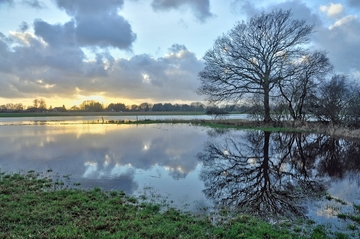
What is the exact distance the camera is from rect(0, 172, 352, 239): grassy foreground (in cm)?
445

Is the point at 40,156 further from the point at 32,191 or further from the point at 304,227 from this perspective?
the point at 304,227

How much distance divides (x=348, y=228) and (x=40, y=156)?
13.0m

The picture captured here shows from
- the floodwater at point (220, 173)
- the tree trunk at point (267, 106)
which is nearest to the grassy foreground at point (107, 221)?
the floodwater at point (220, 173)

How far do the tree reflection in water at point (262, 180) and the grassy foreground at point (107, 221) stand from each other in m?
1.09

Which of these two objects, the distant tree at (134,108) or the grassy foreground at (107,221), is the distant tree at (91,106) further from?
the grassy foreground at (107,221)

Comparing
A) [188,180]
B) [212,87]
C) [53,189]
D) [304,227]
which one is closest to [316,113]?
[212,87]

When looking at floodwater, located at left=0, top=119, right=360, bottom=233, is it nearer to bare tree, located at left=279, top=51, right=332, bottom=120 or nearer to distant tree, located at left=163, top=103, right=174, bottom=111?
bare tree, located at left=279, top=51, right=332, bottom=120

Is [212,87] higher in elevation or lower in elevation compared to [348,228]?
higher

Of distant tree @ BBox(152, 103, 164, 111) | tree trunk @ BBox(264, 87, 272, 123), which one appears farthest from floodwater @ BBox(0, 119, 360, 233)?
distant tree @ BBox(152, 103, 164, 111)

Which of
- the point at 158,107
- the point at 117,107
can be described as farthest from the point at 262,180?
the point at 117,107

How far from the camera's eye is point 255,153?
43.9 ft

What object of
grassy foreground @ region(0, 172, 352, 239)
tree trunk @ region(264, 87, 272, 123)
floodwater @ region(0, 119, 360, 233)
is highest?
tree trunk @ region(264, 87, 272, 123)

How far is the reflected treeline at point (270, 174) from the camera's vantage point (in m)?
6.39

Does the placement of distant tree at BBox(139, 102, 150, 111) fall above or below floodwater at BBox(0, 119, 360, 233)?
above
